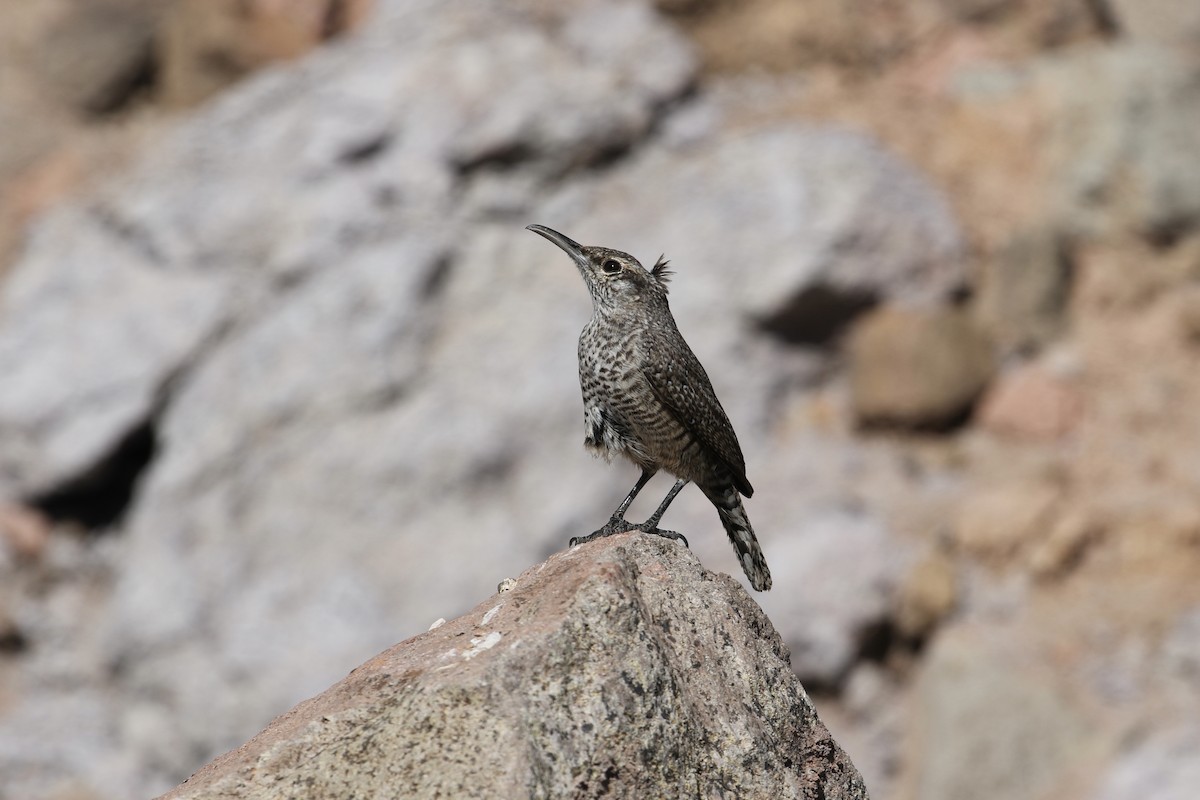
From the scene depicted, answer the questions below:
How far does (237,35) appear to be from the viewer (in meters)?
15.3

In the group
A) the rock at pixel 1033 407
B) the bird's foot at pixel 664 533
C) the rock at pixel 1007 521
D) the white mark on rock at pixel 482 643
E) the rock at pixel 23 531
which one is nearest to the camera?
the white mark on rock at pixel 482 643

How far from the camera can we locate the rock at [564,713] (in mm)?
3992

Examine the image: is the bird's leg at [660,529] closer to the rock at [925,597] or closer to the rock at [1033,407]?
the rock at [925,597]

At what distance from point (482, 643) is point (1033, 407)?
26.7 ft

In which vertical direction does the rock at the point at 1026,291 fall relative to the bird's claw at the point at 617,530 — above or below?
below

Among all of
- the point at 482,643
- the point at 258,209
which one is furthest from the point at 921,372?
the point at 482,643

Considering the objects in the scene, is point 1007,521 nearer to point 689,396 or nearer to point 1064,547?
point 1064,547

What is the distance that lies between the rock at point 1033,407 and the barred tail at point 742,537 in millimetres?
5420

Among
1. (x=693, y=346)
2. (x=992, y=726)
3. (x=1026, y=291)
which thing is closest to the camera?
(x=992, y=726)

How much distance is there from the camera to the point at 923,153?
41.8 feet

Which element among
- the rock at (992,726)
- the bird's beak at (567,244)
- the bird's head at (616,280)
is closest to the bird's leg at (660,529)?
the bird's head at (616,280)

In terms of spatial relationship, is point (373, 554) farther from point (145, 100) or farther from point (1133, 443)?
point (145, 100)

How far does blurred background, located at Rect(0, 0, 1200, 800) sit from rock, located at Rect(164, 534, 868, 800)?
19.0ft

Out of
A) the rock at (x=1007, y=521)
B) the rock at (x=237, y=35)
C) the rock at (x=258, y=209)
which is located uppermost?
the rock at (x=237, y=35)
